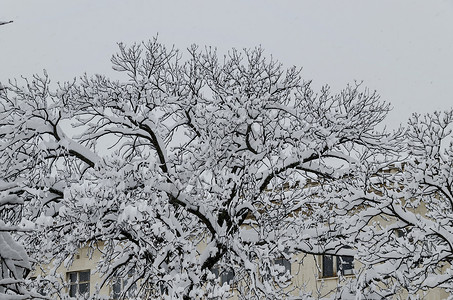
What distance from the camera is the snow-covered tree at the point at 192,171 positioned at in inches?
460

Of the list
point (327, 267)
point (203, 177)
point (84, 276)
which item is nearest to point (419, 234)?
point (203, 177)

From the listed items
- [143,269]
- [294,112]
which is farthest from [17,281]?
[294,112]

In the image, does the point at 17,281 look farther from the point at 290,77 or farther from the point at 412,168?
the point at 290,77

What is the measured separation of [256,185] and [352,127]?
254 cm

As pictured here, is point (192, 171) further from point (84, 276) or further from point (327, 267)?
point (84, 276)

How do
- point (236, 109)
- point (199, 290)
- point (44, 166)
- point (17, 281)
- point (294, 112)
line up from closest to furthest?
point (17, 281)
point (199, 290)
point (44, 166)
point (236, 109)
point (294, 112)

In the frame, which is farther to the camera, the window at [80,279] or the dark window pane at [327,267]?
the window at [80,279]

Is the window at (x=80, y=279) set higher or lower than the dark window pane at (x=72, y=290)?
higher

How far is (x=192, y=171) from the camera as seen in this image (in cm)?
1288

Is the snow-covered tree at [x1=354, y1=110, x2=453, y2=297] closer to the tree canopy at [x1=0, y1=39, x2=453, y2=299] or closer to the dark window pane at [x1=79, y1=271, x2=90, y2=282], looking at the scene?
the tree canopy at [x1=0, y1=39, x2=453, y2=299]

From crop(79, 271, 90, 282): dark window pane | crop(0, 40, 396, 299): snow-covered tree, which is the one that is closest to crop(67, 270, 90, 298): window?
crop(79, 271, 90, 282): dark window pane

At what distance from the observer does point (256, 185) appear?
13055 millimetres

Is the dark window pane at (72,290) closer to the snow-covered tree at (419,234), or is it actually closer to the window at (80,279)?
the window at (80,279)

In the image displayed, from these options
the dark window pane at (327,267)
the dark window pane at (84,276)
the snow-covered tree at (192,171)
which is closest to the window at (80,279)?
the dark window pane at (84,276)
